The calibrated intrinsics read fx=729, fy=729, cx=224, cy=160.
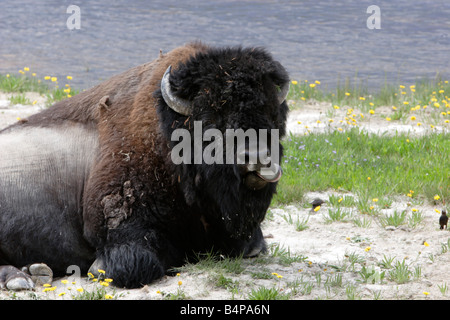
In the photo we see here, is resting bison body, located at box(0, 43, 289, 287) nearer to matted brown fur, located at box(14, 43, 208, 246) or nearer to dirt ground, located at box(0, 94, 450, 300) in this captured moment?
matted brown fur, located at box(14, 43, 208, 246)

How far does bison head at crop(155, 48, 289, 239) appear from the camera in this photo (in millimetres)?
4905

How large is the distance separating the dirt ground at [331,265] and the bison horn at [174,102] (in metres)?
1.16

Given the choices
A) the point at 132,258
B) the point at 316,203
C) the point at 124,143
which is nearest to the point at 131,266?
the point at 132,258

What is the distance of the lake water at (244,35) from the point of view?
Result: 47.2ft

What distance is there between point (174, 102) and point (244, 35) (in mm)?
11271

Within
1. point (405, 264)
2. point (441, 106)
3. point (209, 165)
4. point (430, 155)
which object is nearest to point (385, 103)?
point (441, 106)

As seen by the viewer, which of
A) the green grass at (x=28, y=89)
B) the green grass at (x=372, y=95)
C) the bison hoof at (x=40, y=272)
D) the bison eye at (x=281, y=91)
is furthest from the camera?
the green grass at (x=372, y=95)

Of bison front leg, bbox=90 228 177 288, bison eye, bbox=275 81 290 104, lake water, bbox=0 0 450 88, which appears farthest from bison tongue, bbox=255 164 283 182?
lake water, bbox=0 0 450 88

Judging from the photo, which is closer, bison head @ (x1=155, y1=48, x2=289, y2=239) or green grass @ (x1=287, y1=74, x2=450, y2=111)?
bison head @ (x1=155, y1=48, x2=289, y2=239)

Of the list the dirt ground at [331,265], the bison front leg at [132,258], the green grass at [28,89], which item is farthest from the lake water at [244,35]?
the bison front leg at [132,258]

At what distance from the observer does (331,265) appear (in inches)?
217

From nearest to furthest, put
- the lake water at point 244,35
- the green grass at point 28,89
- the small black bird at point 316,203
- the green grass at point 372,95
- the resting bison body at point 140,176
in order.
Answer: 1. the resting bison body at point 140,176
2. the small black bird at point 316,203
3. the green grass at point 28,89
4. the green grass at point 372,95
5. the lake water at point 244,35

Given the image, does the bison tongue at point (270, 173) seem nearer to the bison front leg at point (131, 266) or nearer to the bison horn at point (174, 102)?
the bison horn at point (174, 102)

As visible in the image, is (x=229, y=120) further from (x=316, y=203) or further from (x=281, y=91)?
(x=316, y=203)
